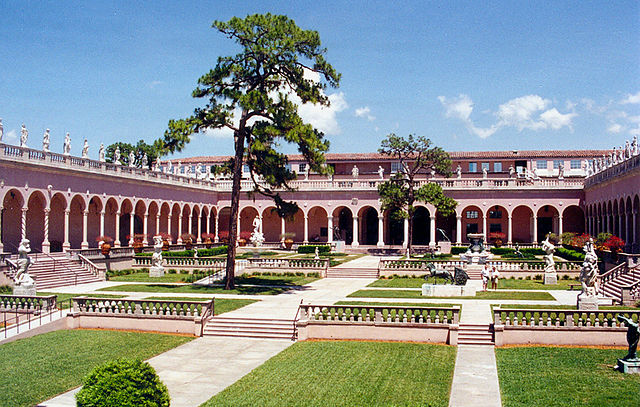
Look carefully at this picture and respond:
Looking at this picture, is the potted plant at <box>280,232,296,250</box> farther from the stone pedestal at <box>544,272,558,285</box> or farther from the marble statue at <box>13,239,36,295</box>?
the marble statue at <box>13,239,36,295</box>

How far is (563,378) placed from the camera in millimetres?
15430

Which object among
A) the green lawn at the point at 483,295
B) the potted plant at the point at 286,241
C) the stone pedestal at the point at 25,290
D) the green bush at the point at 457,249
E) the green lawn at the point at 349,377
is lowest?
the green lawn at the point at 349,377

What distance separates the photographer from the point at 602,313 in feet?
64.8

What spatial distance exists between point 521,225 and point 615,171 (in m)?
21.4

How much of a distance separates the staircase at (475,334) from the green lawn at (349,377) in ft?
3.56

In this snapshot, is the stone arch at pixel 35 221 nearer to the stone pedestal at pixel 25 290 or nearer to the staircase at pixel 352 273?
the stone pedestal at pixel 25 290

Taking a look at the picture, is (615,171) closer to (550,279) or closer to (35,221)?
(550,279)

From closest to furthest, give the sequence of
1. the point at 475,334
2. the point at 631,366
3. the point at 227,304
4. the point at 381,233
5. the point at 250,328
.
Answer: the point at 631,366 → the point at 475,334 → the point at 250,328 → the point at 227,304 → the point at 381,233

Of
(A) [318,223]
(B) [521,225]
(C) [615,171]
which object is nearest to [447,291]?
(C) [615,171]

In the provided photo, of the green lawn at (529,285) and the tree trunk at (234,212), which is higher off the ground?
the tree trunk at (234,212)

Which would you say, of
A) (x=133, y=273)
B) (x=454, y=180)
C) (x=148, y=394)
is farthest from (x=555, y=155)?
(x=148, y=394)

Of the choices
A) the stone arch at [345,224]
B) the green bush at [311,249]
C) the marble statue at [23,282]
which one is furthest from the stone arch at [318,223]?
the marble statue at [23,282]

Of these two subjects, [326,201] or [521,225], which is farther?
[521,225]

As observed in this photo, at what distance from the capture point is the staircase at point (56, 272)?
34.7 metres
